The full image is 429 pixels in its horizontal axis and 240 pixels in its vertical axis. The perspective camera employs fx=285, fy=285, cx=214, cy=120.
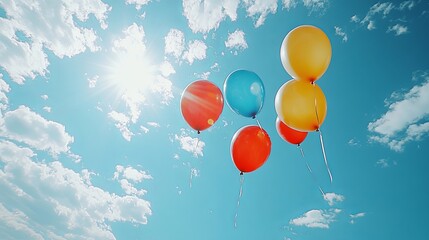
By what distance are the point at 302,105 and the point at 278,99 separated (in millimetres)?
425

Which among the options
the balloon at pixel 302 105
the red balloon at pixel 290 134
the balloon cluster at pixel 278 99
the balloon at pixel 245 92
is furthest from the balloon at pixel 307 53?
the red balloon at pixel 290 134

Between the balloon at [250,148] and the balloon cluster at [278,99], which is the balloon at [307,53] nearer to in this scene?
the balloon cluster at [278,99]

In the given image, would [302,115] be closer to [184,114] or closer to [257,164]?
[257,164]

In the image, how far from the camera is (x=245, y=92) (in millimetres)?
5199

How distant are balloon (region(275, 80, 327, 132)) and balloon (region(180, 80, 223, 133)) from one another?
49.0 inches

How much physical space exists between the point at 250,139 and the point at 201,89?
132 cm

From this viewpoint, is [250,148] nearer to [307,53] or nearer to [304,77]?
[304,77]

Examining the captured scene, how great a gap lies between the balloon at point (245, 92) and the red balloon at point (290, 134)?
0.80 meters

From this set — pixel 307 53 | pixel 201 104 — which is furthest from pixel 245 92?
pixel 307 53

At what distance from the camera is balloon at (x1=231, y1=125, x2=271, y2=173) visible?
5320 millimetres

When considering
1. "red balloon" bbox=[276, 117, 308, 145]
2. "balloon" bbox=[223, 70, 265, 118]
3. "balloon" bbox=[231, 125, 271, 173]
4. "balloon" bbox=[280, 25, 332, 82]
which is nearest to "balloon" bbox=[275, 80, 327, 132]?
"balloon" bbox=[280, 25, 332, 82]

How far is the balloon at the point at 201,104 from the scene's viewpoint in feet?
17.5

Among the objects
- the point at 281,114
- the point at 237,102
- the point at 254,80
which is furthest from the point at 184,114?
the point at 281,114

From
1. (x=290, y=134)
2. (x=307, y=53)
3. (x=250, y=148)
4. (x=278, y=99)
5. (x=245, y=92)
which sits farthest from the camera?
(x=290, y=134)
